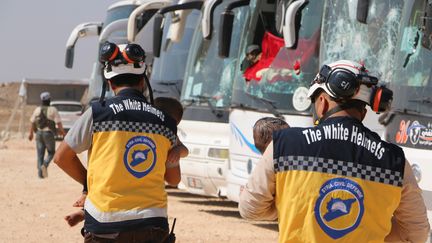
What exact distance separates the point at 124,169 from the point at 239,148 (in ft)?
21.7

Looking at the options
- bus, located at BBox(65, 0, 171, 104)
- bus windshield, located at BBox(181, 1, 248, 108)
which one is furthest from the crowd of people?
bus, located at BBox(65, 0, 171, 104)

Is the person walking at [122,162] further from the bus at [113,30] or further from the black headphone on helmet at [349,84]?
the bus at [113,30]

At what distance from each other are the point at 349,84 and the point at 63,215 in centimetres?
1063

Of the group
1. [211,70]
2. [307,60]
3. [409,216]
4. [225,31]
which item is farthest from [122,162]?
[211,70]

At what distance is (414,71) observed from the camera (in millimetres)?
8211

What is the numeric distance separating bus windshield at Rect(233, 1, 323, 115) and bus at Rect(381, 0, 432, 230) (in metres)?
2.50

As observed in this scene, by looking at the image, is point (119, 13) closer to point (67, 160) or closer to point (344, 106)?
point (67, 160)

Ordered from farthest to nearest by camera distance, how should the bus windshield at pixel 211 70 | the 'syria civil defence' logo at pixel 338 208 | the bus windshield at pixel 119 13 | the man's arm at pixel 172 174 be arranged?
the bus windshield at pixel 119 13 < the bus windshield at pixel 211 70 < the man's arm at pixel 172 174 < the 'syria civil defence' logo at pixel 338 208

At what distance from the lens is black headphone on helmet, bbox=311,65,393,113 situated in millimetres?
3805

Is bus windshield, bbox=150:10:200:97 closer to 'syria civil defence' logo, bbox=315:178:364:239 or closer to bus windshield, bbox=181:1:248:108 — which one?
bus windshield, bbox=181:1:248:108

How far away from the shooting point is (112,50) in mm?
5301

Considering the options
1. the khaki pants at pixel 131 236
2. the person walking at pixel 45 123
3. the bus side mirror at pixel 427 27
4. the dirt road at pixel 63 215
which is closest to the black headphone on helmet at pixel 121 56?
the khaki pants at pixel 131 236

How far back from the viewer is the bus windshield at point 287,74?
11.0 m

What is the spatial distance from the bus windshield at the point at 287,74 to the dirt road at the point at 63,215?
154 centimetres
